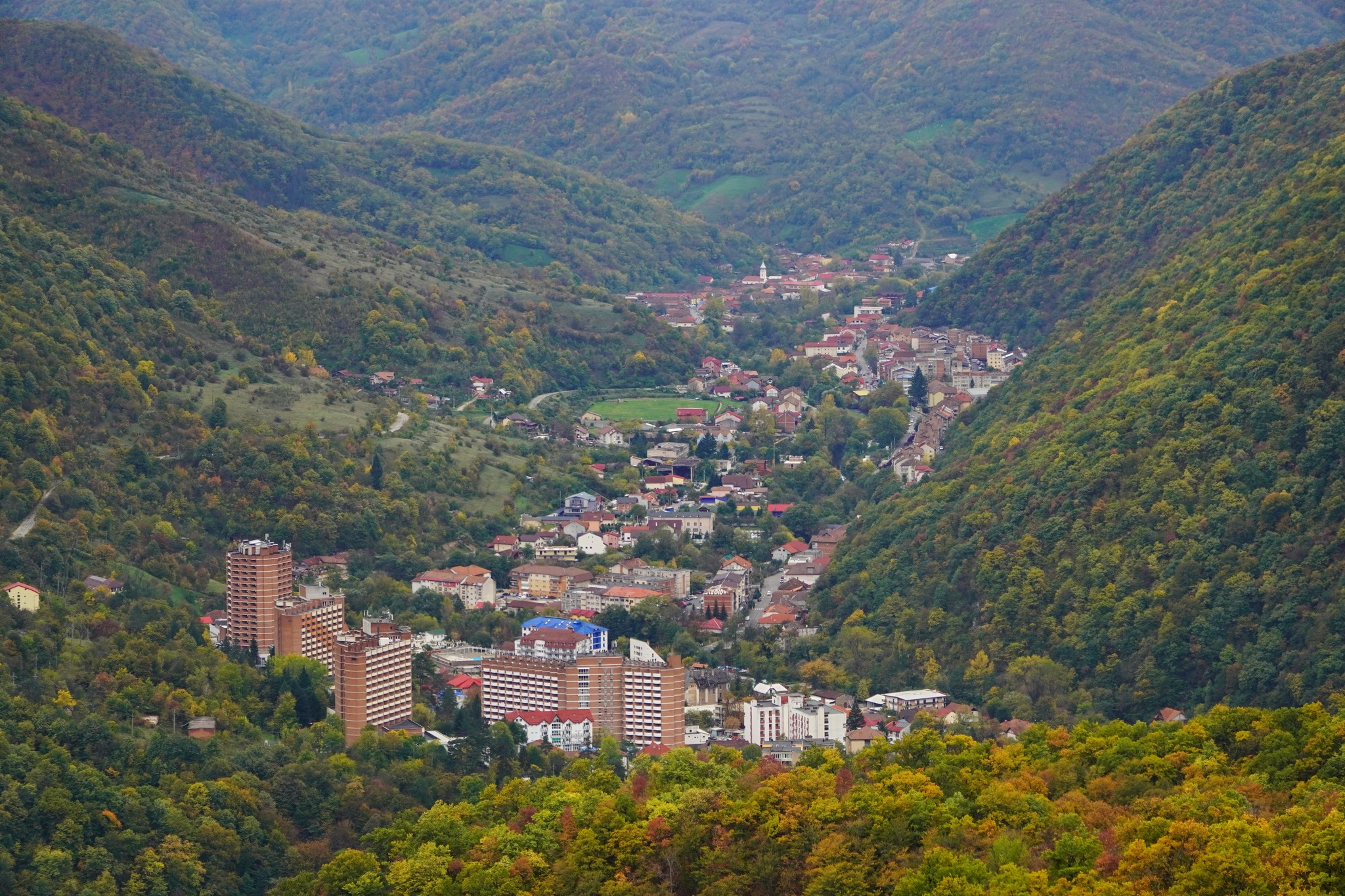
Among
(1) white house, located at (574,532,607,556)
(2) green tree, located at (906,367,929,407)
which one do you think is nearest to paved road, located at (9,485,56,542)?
(1) white house, located at (574,532,607,556)

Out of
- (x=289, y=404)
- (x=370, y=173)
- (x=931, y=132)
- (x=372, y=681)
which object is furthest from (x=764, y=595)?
(x=931, y=132)

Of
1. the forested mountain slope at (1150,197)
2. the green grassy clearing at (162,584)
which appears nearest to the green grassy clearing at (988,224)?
the forested mountain slope at (1150,197)

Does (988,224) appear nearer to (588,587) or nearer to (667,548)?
(667,548)

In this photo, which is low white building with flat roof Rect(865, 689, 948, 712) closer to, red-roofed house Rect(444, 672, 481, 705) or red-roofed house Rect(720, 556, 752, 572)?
red-roofed house Rect(444, 672, 481, 705)

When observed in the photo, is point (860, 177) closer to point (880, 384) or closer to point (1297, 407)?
point (880, 384)

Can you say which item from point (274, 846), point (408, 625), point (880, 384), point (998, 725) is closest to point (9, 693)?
point (274, 846)
